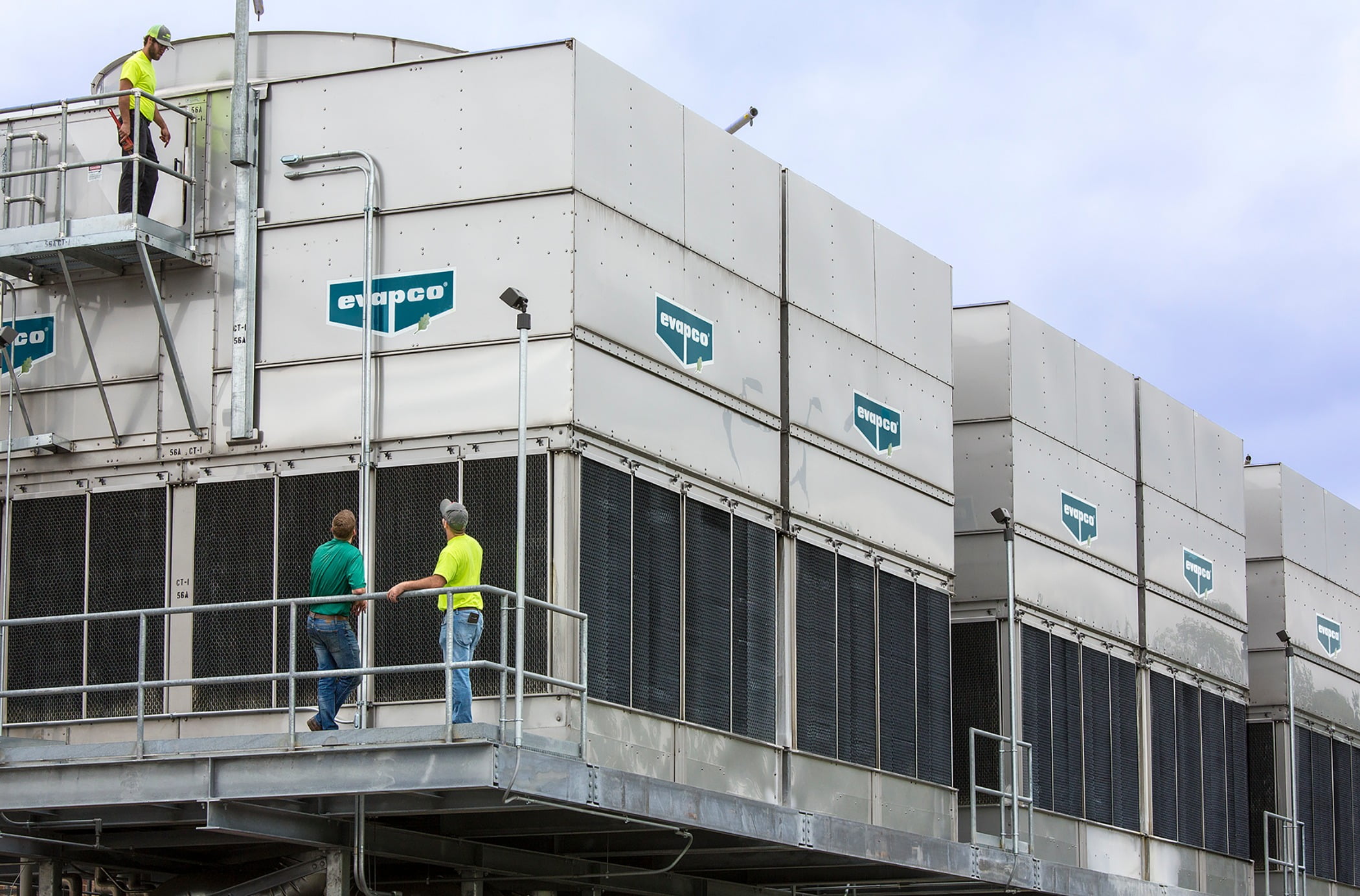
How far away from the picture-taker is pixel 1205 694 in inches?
1271

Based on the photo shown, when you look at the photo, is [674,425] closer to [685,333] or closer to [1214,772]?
Answer: [685,333]

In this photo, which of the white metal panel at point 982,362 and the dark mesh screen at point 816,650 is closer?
the dark mesh screen at point 816,650

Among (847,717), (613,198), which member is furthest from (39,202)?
(847,717)

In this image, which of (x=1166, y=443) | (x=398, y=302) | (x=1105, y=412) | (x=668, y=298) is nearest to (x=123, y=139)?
(x=398, y=302)

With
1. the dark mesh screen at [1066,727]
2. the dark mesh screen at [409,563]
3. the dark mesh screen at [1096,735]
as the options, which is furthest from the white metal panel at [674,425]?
the dark mesh screen at [1096,735]

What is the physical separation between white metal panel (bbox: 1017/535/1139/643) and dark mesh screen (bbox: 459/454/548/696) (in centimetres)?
1027

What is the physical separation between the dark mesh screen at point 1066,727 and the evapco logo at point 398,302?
1191cm

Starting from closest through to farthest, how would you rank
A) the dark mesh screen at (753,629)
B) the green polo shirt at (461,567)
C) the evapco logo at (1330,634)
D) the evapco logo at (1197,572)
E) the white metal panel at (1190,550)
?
the green polo shirt at (461,567) → the dark mesh screen at (753,629) → the white metal panel at (1190,550) → the evapco logo at (1197,572) → the evapco logo at (1330,634)

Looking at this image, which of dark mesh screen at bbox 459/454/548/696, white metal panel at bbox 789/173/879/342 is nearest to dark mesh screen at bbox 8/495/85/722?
dark mesh screen at bbox 459/454/548/696

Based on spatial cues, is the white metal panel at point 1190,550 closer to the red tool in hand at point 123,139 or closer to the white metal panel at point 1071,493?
the white metal panel at point 1071,493

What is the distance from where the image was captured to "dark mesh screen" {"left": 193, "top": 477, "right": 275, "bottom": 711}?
19.7 metres

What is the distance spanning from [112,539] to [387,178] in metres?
4.47

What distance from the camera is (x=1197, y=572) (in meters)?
32.5

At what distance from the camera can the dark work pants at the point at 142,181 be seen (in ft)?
66.8
